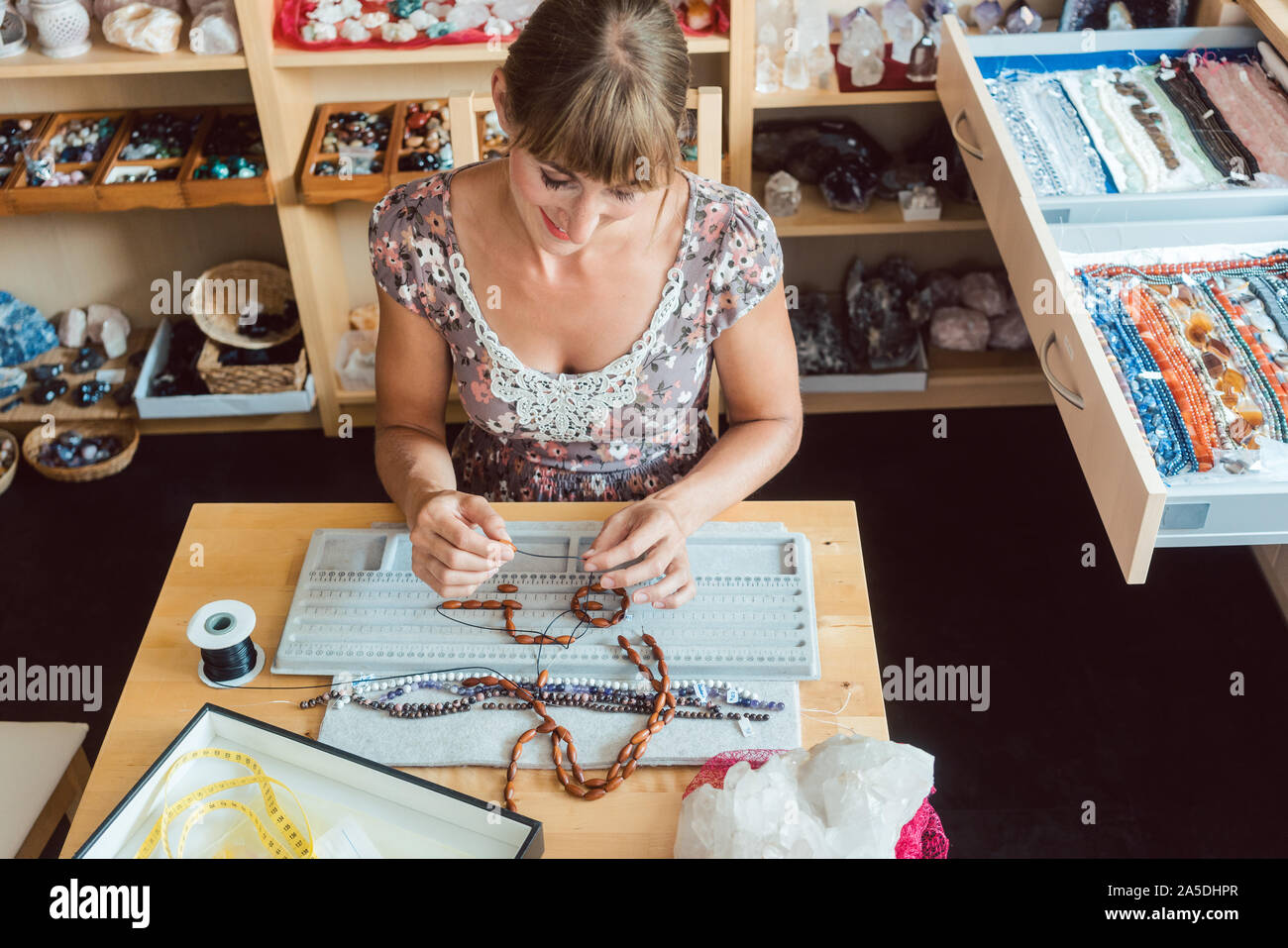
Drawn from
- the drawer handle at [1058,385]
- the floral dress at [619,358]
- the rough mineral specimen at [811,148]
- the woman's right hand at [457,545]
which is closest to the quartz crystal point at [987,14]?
the rough mineral specimen at [811,148]

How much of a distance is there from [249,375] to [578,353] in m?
1.53

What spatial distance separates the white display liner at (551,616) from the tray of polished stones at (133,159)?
Answer: 135cm

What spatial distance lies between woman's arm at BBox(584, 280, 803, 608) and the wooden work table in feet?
0.22

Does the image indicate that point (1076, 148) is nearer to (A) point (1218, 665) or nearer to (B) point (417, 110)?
(A) point (1218, 665)

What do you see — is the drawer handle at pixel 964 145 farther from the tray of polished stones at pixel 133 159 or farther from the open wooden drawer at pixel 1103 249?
the tray of polished stones at pixel 133 159

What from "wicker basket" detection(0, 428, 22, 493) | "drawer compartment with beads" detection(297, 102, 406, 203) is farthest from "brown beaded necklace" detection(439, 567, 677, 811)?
"wicker basket" detection(0, 428, 22, 493)

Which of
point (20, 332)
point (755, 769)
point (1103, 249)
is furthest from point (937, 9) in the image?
point (20, 332)

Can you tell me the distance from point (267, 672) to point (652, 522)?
1.54ft

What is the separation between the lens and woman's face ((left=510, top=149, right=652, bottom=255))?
48.1 inches

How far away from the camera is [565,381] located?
1560 millimetres

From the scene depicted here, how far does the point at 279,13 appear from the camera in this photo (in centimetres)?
242

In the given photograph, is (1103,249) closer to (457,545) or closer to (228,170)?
(457,545)

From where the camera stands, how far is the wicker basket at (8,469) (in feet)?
9.14

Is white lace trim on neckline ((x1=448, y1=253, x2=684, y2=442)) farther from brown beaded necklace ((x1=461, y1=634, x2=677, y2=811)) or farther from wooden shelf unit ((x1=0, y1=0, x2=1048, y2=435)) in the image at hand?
wooden shelf unit ((x1=0, y1=0, x2=1048, y2=435))
